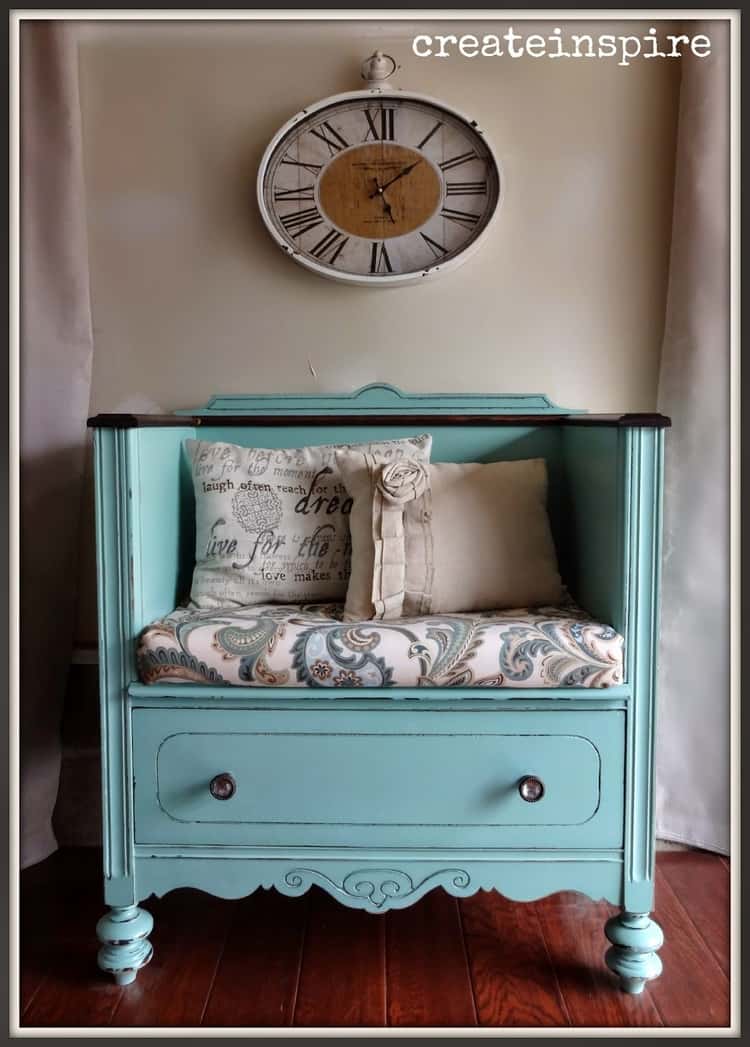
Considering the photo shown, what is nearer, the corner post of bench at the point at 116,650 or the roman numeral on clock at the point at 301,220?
the corner post of bench at the point at 116,650

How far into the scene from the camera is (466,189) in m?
1.90

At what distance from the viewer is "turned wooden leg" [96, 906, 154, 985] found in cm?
147

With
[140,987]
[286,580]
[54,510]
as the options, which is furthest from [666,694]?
[54,510]

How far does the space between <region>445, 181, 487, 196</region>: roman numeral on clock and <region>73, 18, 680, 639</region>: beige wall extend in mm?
68

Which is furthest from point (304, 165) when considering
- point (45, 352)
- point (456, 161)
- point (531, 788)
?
point (531, 788)

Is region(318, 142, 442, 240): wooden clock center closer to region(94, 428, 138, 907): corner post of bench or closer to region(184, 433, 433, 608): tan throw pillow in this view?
region(184, 433, 433, 608): tan throw pillow

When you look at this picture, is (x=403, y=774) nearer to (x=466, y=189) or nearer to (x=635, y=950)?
(x=635, y=950)

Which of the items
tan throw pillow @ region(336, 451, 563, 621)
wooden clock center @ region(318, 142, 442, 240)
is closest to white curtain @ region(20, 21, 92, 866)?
wooden clock center @ region(318, 142, 442, 240)

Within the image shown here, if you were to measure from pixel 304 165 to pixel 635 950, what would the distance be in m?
1.61

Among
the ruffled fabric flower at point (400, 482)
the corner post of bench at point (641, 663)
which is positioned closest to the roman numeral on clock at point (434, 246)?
the ruffled fabric flower at point (400, 482)

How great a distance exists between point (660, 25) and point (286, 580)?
1.40 m

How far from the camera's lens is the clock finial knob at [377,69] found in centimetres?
188

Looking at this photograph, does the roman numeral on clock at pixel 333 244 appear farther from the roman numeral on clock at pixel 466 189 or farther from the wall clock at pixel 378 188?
the roman numeral on clock at pixel 466 189

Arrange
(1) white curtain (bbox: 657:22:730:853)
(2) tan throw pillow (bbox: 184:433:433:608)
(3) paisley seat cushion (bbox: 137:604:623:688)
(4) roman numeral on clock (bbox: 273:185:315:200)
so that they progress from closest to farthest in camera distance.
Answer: (3) paisley seat cushion (bbox: 137:604:623:688), (2) tan throw pillow (bbox: 184:433:433:608), (1) white curtain (bbox: 657:22:730:853), (4) roman numeral on clock (bbox: 273:185:315:200)
